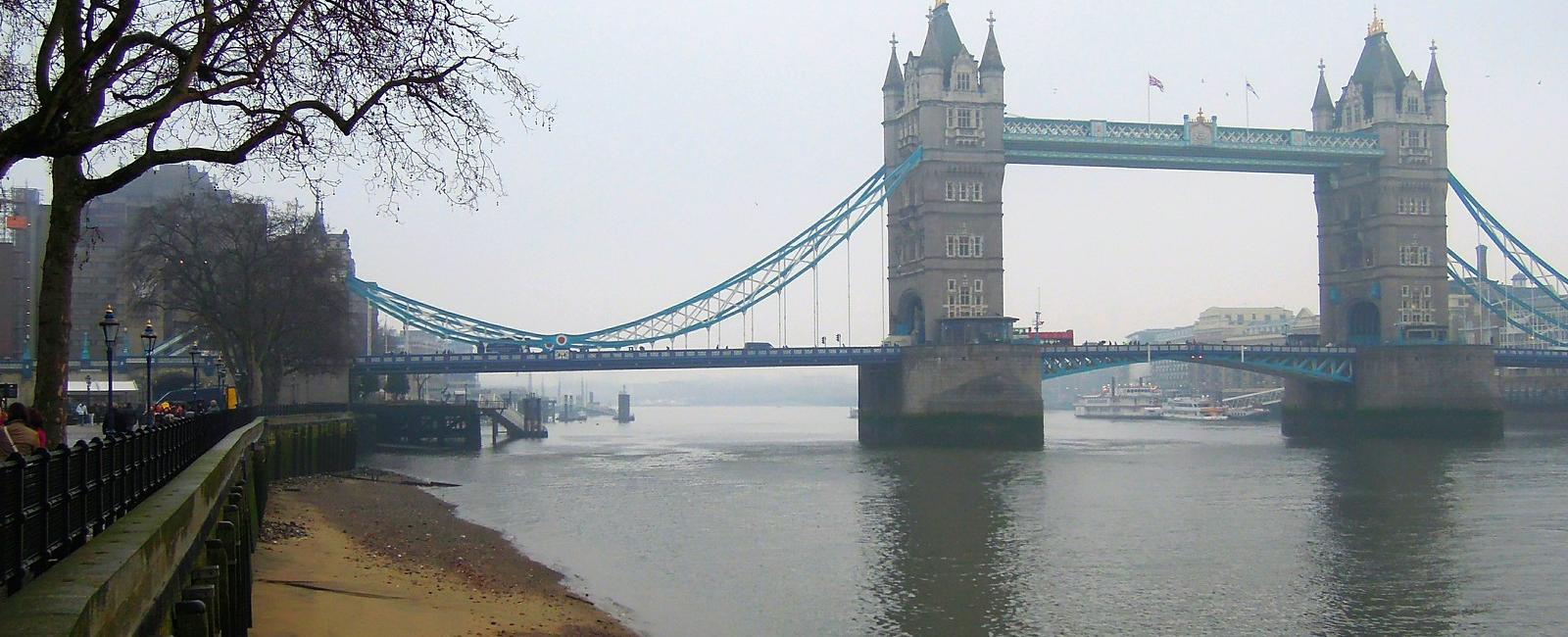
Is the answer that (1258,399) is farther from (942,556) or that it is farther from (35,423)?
(35,423)

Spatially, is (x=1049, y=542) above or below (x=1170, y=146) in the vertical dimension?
below

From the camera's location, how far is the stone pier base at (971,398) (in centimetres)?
6638

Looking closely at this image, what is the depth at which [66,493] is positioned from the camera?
8789 mm

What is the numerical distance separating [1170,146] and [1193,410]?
62483 mm

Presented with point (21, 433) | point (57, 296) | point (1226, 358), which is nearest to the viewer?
point (21, 433)

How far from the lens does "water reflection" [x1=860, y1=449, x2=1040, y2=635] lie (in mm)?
21016

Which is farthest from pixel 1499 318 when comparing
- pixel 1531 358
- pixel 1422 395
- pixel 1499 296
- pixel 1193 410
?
pixel 1422 395

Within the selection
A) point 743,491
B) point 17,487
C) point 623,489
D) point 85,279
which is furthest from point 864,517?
point 85,279

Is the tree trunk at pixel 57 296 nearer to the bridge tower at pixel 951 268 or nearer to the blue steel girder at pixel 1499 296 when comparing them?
the bridge tower at pixel 951 268

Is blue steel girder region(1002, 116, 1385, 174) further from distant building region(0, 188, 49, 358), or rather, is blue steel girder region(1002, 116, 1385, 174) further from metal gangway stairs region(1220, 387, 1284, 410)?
metal gangway stairs region(1220, 387, 1284, 410)

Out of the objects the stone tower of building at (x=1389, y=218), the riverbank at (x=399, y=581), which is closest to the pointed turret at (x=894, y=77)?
the stone tower of building at (x=1389, y=218)

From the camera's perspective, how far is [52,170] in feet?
49.2

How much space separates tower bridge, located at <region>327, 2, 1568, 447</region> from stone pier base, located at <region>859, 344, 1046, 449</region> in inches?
3.5

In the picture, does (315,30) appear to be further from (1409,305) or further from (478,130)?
(1409,305)
